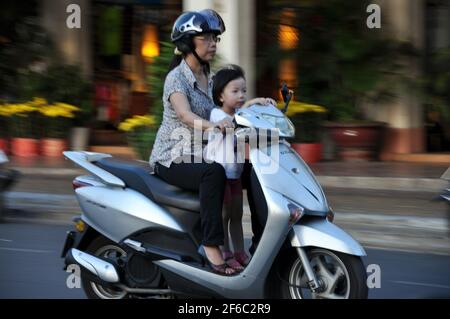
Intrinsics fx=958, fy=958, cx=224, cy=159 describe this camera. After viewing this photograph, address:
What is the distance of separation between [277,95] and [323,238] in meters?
9.08

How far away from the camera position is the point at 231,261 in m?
5.49

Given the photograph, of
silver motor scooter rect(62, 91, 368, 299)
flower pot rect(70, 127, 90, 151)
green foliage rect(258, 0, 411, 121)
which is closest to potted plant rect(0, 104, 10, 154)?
flower pot rect(70, 127, 90, 151)

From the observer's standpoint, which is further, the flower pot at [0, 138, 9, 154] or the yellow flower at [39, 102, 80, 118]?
the flower pot at [0, 138, 9, 154]

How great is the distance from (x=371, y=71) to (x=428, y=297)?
6441 millimetres

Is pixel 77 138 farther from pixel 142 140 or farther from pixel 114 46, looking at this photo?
pixel 142 140

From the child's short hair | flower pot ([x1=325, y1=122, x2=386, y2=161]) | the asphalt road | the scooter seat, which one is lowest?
the asphalt road

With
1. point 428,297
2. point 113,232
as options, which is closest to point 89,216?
point 113,232

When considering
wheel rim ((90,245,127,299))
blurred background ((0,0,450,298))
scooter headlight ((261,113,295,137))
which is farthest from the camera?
blurred background ((0,0,450,298))

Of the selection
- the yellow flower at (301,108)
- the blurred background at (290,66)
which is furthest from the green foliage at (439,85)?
the yellow flower at (301,108)

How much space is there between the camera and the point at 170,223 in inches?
216

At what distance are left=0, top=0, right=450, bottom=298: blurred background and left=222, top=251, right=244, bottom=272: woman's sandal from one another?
111 inches

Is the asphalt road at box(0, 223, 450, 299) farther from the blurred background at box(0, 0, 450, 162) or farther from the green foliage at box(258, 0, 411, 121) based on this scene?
the green foliage at box(258, 0, 411, 121)

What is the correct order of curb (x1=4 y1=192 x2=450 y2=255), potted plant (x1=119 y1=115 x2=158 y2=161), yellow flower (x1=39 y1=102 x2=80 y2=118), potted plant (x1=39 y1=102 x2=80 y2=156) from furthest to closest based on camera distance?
1. potted plant (x1=39 y1=102 x2=80 y2=156)
2. yellow flower (x1=39 y1=102 x2=80 y2=118)
3. potted plant (x1=119 y1=115 x2=158 y2=161)
4. curb (x1=4 y1=192 x2=450 y2=255)

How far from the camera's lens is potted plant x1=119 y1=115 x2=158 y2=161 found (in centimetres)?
1164
